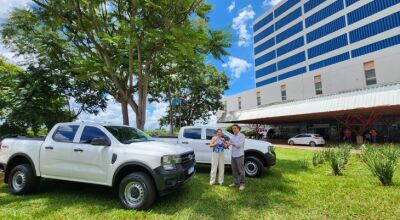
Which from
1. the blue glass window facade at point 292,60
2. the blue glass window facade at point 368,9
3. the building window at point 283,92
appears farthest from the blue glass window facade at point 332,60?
the building window at point 283,92

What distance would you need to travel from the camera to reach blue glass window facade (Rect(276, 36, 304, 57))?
59750mm

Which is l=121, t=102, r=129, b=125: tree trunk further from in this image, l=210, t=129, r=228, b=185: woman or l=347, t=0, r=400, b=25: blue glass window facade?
l=347, t=0, r=400, b=25: blue glass window facade

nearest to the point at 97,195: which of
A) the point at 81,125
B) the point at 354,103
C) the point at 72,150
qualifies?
the point at 72,150

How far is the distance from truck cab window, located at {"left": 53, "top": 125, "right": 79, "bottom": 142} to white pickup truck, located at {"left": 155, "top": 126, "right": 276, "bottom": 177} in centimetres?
395

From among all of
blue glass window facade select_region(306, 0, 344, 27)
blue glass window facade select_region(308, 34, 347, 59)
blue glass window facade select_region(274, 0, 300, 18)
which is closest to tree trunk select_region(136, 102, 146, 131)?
blue glass window facade select_region(308, 34, 347, 59)

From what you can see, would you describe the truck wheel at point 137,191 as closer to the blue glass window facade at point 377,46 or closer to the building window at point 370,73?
the building window at point 370,73

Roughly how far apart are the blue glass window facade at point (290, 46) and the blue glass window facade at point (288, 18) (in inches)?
219

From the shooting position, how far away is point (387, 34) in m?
41.3

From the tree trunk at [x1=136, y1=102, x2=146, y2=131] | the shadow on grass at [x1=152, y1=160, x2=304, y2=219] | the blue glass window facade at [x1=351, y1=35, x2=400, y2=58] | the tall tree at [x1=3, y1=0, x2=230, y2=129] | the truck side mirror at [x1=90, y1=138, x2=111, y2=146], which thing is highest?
the blue glass window facade at [x1=351, y1=35, x2=400, y2=58]

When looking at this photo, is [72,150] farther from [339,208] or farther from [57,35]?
[57,35]

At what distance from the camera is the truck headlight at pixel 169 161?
5.76 metres

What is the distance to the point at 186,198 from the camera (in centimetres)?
658

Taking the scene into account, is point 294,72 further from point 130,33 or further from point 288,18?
point 130,33

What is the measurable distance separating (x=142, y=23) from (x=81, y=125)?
5405 millimetres
